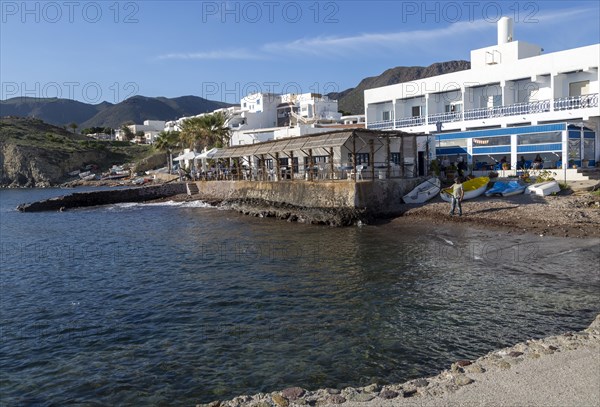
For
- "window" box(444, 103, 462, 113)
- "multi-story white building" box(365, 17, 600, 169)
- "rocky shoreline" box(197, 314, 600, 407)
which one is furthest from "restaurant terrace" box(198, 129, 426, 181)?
"rocky shoreline" box(197, 314, 600, 407)

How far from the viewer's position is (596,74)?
3331 cm

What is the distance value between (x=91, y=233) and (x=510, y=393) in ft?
95.9

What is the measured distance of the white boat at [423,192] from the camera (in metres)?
30.2

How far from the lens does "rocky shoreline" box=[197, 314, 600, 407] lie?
705cm

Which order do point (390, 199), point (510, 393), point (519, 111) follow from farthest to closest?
1. point (519, 111)
2. point (390, 199)
3. point (510, 393)

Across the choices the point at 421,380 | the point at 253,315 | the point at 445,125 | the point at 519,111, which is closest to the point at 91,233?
the point at 253,315

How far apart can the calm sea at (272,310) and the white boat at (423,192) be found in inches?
258

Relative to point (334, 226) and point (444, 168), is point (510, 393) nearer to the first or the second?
point (334, 226)

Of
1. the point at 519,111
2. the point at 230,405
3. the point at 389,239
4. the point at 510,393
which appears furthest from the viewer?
the point at 519,111

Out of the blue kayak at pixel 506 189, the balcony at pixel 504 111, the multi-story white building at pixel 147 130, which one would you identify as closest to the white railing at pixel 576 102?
the balcony at pixel 504 111

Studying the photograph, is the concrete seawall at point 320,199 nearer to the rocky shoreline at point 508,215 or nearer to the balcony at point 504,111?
the rocky shoreline at point 508,215

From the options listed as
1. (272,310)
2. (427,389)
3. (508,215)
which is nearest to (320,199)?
(508,215)

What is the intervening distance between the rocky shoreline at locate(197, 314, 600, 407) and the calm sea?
762 mm

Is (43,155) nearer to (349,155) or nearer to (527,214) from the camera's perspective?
(349,155)
